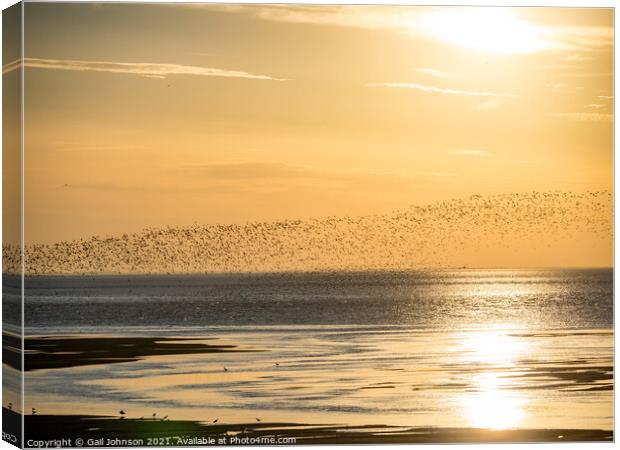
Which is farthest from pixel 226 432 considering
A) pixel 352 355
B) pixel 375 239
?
pixel 375 239

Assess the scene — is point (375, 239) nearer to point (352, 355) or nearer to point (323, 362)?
point (352, 355)

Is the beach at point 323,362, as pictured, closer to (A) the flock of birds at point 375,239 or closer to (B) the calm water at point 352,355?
Answer: (B) the calm water at point 352,355

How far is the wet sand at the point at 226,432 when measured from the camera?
11469 mm

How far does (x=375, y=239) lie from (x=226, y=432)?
218 cm

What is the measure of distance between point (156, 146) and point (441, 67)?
258cm

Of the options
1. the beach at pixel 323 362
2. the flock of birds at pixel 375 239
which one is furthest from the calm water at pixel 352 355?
the flock of birds at pixel 375 239

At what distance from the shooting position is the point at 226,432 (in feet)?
38.1

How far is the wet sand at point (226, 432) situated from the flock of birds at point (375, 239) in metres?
1.35

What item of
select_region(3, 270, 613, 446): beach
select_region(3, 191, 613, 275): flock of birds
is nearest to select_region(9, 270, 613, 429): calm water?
select_region(3, 270, 613, 446): beach

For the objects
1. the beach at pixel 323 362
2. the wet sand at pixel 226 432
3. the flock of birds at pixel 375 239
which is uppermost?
the flock of birds at pixel 375 239

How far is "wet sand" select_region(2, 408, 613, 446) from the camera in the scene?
11.5 meters

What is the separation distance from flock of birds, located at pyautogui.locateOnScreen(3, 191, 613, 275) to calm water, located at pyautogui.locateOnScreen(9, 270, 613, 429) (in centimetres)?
18

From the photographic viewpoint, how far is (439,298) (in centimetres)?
1200

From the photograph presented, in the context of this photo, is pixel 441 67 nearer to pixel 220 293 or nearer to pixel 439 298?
pixel 439 298
